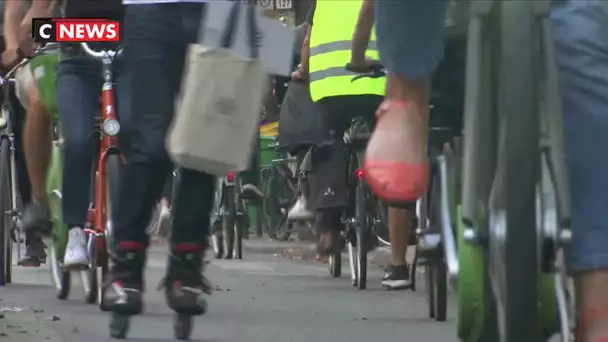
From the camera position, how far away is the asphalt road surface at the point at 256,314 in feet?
19.7

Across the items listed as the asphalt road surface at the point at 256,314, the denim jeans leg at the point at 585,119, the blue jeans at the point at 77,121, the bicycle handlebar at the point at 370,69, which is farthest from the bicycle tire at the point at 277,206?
the denim jeans leg at the point at 585,119

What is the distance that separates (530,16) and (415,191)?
465 mm

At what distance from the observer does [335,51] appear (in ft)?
22.5

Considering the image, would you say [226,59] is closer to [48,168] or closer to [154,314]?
[154,314]

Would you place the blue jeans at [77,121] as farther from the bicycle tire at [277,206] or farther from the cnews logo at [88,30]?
the bicycle tire at [277,206]

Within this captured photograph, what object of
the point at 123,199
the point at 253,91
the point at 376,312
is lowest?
the point at 376,312

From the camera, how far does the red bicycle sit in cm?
677

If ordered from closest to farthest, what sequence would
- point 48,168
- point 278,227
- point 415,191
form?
point 415,191, point 48,168, point 278,227

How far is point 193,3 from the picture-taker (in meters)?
5.46

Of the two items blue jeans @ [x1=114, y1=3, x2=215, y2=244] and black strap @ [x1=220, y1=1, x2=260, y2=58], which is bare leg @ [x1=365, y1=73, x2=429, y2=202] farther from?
blue jeans @ [x1=114, y1=3, x2=215, y2=244]

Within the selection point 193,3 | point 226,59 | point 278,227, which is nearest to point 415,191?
point 226,59

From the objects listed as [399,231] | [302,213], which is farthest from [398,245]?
[302,213]

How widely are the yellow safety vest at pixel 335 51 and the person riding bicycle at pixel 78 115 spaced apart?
840 mm

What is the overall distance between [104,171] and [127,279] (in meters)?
1.39
